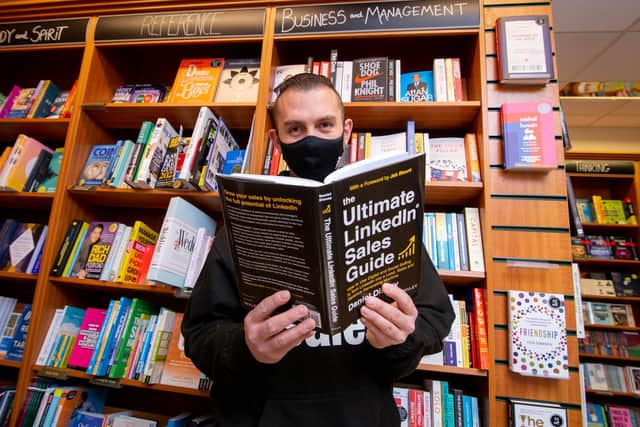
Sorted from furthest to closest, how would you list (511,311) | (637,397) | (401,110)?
(637,397) < (401,110) < (511,311)

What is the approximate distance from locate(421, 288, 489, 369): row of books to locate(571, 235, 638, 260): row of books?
8.68 ft

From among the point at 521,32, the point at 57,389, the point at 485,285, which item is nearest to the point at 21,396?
the point at 57,389

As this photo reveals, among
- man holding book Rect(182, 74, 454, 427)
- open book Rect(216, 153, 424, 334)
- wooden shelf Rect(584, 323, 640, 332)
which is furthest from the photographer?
wooden shelf Rect(584, 323, 640, 332)

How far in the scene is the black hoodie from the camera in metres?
0.72

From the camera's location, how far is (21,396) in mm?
1434

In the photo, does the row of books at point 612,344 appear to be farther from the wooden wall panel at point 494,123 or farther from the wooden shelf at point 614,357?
the wooden wall panel at point 494,123

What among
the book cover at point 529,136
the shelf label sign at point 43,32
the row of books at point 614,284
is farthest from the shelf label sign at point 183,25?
the row of books at point 614,284

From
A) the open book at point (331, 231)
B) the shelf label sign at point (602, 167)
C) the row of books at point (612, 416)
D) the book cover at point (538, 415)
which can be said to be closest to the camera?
the open book at point (331, 231)

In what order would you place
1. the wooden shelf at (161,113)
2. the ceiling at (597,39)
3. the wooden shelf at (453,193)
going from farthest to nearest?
the ceiling at (597,39) → the wooden shelf at (161,113) → the wooden shelf at (453,193)

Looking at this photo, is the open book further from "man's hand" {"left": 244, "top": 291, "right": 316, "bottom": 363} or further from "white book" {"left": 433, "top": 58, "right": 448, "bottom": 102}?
"white book" {"left": 433, "top": 58, "right": 448, "bottom": 102}

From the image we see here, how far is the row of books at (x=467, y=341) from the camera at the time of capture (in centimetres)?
126

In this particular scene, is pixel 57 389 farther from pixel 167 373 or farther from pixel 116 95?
pixel 116 95

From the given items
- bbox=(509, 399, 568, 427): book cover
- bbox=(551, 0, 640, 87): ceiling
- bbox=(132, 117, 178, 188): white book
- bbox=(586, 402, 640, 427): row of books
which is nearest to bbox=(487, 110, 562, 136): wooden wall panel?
bbox=(509, 399, 568, 427): book cover

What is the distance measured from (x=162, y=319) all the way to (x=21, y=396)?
723mm
